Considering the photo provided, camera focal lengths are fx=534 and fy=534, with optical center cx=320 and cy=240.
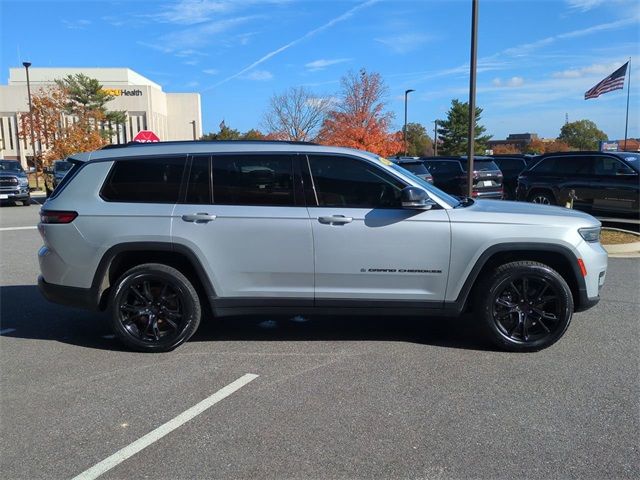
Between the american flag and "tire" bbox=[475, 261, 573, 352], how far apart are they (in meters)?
22.3

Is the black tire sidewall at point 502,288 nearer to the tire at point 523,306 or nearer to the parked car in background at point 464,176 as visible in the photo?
the tire at point 523,306

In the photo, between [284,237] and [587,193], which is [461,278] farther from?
[587,193]

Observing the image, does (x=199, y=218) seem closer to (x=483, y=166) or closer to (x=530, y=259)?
(x=530, y=259)

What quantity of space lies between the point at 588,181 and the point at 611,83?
12.5 m

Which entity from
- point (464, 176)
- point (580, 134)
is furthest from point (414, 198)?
point (580, 134)

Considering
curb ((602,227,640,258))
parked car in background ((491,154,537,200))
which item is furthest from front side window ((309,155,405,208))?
parked car in background ((491,154,537,200))

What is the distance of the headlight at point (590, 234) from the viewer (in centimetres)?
474

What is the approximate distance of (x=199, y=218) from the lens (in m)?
4.75

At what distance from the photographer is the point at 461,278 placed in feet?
15.5

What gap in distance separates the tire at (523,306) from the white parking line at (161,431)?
216cm

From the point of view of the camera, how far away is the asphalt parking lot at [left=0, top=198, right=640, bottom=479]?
3076mm

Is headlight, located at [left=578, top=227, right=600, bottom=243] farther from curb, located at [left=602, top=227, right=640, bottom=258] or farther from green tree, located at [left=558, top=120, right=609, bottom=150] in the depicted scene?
green tree, located at [left=558, top=120, right=609, bottom=150]

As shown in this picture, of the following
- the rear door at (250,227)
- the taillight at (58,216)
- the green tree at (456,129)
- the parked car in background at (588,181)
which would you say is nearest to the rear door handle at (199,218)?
the rear door at (250,227)

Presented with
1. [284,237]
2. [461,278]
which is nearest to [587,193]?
[461,278]
